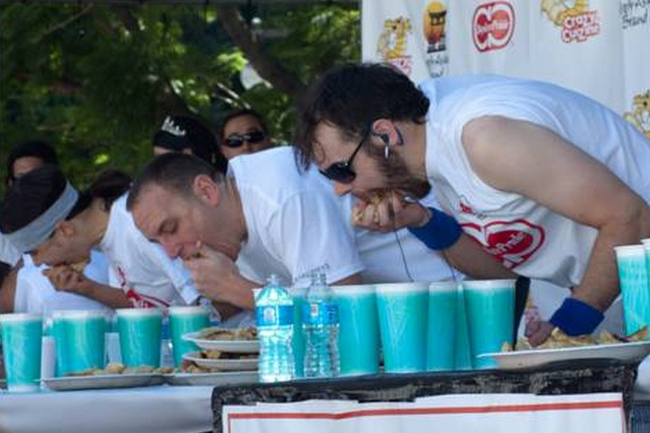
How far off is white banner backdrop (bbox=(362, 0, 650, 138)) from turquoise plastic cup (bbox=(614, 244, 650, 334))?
2158 mm

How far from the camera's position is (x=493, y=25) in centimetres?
607

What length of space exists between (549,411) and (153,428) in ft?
Answer: 3.01

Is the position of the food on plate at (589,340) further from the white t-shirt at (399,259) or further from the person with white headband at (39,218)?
the person with white headband at (39,218)

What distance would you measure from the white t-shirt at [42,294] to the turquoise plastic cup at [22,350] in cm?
159

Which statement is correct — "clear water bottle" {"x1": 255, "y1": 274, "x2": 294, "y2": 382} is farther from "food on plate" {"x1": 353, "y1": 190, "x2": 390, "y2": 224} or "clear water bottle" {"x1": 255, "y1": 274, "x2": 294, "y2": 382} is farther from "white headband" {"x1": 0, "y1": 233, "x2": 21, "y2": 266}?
"white headband" {"x1": 0, "y1": 233, "x2": 21, "y2": 266}

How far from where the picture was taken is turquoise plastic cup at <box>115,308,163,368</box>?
13.8 ft

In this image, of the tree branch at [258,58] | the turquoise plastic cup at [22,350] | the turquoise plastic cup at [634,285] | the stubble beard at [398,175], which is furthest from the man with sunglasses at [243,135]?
the turquoise plastic cup at [634,285]

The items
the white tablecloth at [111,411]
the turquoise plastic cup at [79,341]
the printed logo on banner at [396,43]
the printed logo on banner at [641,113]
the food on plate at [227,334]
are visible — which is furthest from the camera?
the printed logo on banner at [396,43]

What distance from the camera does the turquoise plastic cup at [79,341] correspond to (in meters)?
4.20

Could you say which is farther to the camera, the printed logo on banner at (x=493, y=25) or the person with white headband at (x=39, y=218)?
the printed logo on banner at (x=493, y=25)

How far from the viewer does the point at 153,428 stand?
11.0 ft

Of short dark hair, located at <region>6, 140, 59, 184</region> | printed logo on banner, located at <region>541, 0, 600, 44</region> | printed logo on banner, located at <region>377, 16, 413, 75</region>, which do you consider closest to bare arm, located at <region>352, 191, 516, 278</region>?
printed logo on banner, located at <region>541, 0, 600, 44</region>

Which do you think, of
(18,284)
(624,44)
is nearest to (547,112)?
(624,44)

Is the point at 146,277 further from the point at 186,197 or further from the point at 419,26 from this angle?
the point at 419,26
